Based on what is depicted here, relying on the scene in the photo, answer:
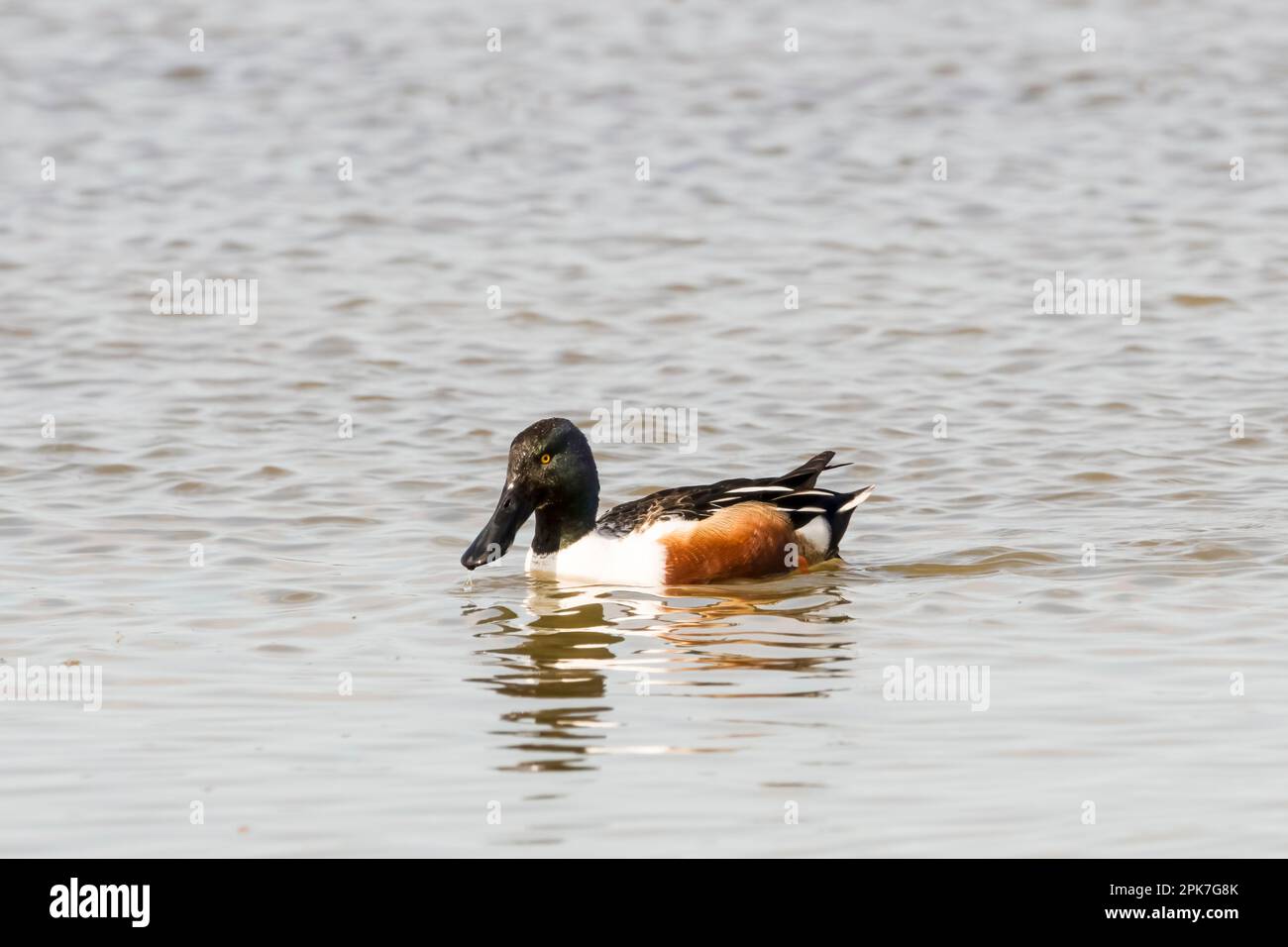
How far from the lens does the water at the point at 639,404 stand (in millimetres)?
6145

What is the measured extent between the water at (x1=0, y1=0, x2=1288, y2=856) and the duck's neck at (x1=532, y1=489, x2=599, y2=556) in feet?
0.88

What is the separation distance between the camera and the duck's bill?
8938 mm

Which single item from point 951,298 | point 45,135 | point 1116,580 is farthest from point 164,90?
point 1116,580

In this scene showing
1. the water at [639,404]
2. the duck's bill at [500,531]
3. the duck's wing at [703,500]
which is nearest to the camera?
the water at [639,404]

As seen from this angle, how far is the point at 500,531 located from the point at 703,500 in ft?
3.34

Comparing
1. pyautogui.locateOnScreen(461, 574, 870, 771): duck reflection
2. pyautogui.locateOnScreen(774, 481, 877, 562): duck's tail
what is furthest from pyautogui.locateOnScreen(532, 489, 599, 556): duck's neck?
pyautogui.locateOnScreen(774, 481, 877, 562): duck's tail

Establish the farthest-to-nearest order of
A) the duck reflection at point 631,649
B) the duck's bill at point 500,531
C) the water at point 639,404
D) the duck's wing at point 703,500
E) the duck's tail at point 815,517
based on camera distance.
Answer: the duck's tail at point 815,517 → the duck's wing at point 703,500 → the duck's bill at point 500,531 → the duck reflection at point 631,649 → the water at point 639,404

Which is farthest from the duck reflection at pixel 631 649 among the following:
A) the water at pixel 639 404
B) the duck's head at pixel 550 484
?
the duck's head at pixel 550 484

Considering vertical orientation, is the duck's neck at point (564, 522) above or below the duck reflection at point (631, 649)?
above

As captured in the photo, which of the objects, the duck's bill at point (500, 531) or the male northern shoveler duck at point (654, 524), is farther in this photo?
the male northern shoveler duck at point (654, 524)

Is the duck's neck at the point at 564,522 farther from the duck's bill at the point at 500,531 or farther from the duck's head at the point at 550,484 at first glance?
the duck's bill at the point at 500,531

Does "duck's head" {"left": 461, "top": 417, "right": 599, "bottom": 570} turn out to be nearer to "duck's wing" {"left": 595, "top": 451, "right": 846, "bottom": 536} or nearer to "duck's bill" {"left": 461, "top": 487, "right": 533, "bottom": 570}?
"duck's bill" {"left": 461, "top": 487, "right": 533, "bottom": 570}

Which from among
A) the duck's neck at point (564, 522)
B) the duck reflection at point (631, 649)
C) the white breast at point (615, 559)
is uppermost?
the duck's neck at point (564, 522)

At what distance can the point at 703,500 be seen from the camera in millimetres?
9406
